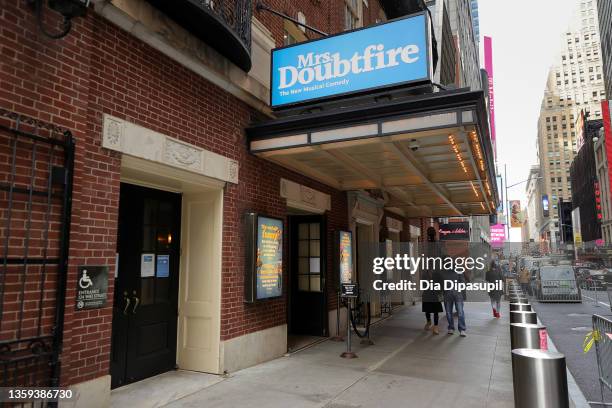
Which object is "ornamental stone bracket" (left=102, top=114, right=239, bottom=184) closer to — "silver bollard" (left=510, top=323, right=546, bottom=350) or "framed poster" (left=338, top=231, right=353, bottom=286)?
"framed poster" (left=338, top=231, right=353, bottom=286)

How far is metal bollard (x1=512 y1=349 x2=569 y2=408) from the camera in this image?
3738mm

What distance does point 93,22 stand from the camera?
16.1 feet

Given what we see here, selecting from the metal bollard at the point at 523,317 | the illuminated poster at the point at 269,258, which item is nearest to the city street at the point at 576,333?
the metal bollard at the point at 523,317

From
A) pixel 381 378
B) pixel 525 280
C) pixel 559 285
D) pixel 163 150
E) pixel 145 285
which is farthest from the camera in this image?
pixel 525 280

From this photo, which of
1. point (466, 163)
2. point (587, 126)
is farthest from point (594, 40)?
point (466, 163)

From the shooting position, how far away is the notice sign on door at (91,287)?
4.54 metres

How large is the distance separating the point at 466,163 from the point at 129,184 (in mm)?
6367

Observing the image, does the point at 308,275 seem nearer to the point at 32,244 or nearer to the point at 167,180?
the point at 167,180

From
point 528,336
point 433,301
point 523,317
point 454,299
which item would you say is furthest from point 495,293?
point 528,336

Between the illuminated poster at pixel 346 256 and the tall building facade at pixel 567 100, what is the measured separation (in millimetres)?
144853

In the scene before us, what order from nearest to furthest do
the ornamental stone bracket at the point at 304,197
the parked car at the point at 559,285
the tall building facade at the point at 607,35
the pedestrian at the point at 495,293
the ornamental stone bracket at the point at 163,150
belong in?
1. the ornamental stone bracket at the point at 163,150
2. the ornamental stone bracket at the point at 304,197
3. the pedestrian at the point at 495,293
4. the parked car at the point at 559,285
5. the tall building facade at the point at 607,35

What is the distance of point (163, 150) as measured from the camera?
575cm

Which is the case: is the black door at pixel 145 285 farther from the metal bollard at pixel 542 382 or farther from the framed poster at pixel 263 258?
the metal bollard at pixel 542 382

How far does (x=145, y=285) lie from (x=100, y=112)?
2.64 metres
